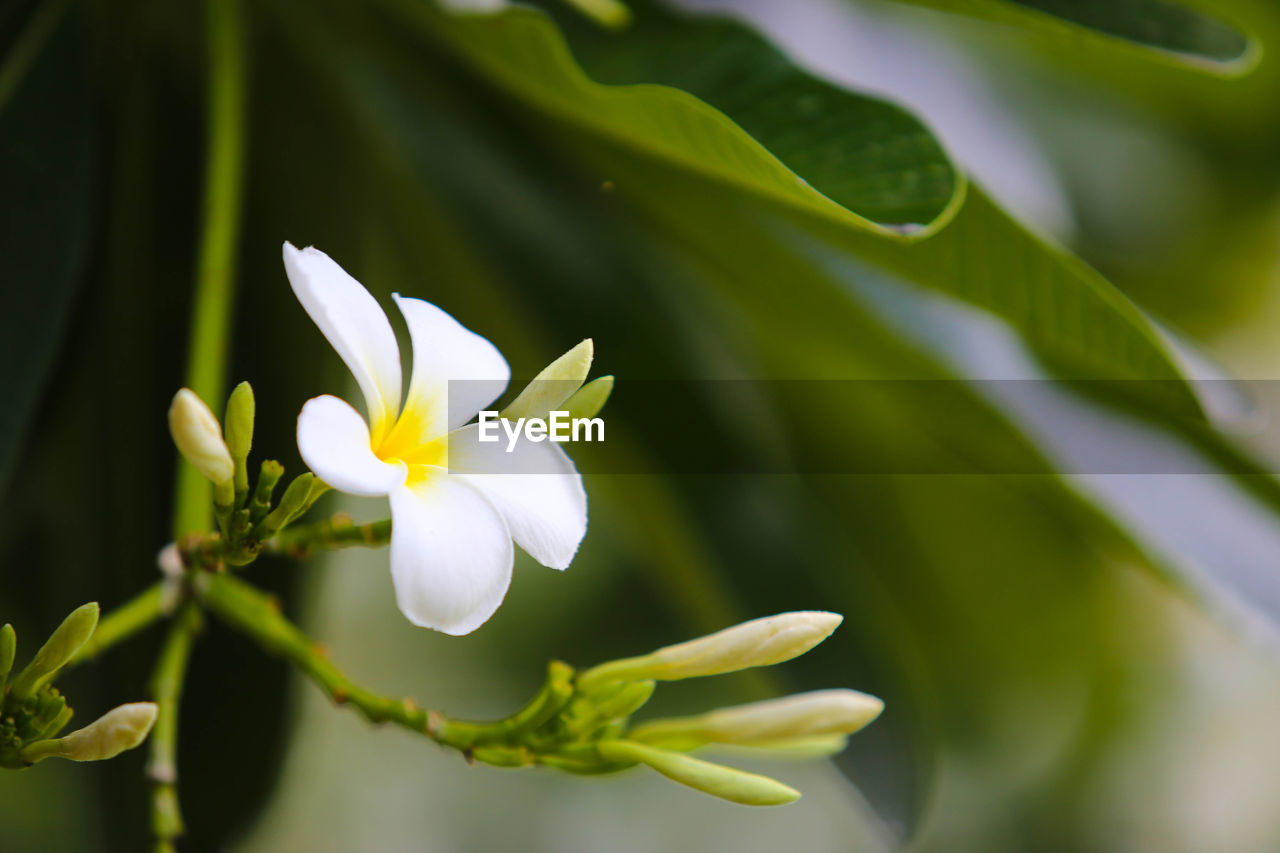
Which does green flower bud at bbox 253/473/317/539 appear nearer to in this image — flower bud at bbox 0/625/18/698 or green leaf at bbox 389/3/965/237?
flower bud at bbox 0/625/18/698

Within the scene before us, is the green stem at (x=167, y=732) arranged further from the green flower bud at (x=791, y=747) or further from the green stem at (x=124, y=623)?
the green flower bud at (x=791, y=747)

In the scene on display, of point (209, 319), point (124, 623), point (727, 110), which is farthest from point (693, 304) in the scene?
point (124, 623)

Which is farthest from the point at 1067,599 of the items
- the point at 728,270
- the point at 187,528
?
the point at 187,528

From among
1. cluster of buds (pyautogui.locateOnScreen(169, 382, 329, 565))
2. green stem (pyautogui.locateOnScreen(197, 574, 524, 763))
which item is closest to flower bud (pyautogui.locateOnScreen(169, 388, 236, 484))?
cluster of buds (pyautogui.locateOnScreen(169, 382, 329, 565))

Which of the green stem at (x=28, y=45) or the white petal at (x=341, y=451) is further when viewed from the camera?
the green stem at (x=28, y=45)

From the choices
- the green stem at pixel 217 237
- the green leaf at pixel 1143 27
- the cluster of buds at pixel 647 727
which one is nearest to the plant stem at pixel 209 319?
the green stem at pixel 217 237
